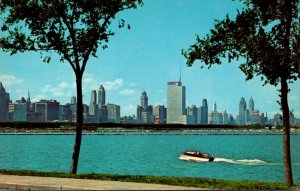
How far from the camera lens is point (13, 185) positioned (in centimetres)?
2041

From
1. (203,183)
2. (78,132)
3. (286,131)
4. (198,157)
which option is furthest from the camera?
(198,157)

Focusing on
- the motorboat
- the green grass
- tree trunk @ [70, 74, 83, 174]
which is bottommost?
the motorboat

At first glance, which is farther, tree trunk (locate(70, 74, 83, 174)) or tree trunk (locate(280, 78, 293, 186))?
tree trunk (locate(70, 74, 83, 174))

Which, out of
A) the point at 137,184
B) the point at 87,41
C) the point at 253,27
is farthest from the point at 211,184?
the point at 87,41

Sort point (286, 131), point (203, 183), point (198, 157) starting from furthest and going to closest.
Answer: point (198, 157)
point (286, 131)
point (203, 183)

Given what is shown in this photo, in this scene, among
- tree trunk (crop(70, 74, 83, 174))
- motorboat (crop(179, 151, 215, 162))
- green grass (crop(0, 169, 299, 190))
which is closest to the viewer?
green grass (crop(0, 169, 299, 190))

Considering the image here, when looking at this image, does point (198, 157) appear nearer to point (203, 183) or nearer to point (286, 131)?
point (286, 131)

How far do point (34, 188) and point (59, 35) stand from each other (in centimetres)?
924

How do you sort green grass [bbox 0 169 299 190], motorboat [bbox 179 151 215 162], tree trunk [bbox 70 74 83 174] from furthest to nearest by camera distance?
motorboat [bbox 179 151 215 162], tree trunk [bbox 70 74 83 174], green grass [bbox 0 169 299 190]

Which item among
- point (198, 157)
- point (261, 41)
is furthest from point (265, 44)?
point (198, 157)

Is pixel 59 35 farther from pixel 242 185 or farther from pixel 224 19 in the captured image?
pixel 242 185

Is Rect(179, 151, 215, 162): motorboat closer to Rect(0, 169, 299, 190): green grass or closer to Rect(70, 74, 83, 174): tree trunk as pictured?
Rect(70, 74, 83, 174): tree trunk

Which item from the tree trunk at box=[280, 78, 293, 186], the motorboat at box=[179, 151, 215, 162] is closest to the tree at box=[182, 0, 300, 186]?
the tree trunk at box=[280, 78, 293, 186]

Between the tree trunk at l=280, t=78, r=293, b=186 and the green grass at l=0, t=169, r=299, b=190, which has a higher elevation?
the tree trunk at l=280, t=78, r=293, b=186
